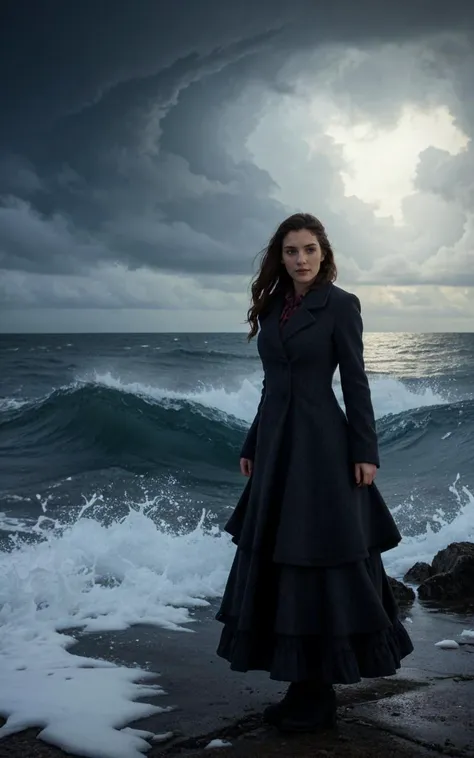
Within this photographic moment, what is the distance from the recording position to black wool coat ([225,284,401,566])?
10.4ft

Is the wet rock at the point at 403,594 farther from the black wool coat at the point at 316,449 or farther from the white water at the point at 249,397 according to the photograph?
the white water at the point at 249,397

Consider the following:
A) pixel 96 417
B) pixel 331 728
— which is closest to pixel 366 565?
pixel 331 728

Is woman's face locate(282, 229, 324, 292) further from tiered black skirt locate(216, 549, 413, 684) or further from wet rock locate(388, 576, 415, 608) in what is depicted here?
wet rock locate(388, 576, 415, 608)

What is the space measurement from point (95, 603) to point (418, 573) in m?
2.51

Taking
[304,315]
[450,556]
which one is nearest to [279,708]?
[304,315]

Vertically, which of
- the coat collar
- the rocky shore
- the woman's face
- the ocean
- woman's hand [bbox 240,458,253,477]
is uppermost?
the woman's face

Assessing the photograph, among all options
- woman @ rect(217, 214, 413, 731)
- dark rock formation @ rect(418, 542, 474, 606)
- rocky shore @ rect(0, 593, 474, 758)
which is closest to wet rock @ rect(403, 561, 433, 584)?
dark rock formation @ rect(418, 542, 474, 606)

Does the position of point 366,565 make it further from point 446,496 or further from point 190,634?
point 446,496

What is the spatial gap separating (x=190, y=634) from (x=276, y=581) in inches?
67.9

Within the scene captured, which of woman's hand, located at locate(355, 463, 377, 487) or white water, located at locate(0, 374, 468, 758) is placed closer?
woman's hand, located at locate(355, 463, 377, 487)

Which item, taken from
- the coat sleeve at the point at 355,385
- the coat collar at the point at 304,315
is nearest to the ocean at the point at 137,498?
the coat sleeve at the point at 355,385

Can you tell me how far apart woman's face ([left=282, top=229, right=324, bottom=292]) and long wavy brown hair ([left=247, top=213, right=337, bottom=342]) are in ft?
0.10

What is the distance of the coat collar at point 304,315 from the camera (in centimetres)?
333

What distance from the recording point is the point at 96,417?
15.6 metres
